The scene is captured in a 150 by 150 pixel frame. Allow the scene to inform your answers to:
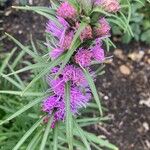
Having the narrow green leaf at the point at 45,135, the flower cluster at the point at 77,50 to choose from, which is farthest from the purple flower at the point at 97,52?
the narrow green leaf at the point at 45,135

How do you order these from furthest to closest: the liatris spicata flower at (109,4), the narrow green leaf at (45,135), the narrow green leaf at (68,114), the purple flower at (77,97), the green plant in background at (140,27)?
1. the green plant in background at (140,27)
2. the narrow green leaf at (45,135)
3. the purple flower at (77,97)
4. the narrow green leaf at (68,114)
5. the liatris spicata flower at (109,4)

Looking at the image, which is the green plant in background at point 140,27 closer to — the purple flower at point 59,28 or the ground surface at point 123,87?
the ground surface at point 123,87

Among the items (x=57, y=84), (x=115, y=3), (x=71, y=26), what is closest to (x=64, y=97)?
(x=57, y=84)

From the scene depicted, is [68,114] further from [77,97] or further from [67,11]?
[67,11]

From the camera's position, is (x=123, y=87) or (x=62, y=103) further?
(x=123, y=87)

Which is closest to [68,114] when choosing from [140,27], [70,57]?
[70,57]

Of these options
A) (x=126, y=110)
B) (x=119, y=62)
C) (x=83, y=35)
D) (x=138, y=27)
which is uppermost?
(x=83, y=35)

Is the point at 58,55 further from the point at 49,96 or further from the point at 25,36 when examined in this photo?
the point at 25,36
